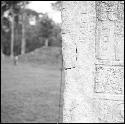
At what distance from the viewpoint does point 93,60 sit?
112 inches

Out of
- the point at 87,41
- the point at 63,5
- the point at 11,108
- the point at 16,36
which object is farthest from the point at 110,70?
the point at 16,36

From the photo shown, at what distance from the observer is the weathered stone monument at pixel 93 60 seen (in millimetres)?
2807

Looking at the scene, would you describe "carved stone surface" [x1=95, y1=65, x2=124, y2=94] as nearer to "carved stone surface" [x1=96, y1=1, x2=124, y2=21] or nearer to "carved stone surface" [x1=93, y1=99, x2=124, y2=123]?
"carved stone surface" [x1=93, y1=99, x2=124, y2=123]

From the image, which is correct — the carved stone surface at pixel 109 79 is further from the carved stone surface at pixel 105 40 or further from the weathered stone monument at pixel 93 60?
the carved stone surface at pixel 105 40

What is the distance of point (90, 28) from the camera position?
281cm

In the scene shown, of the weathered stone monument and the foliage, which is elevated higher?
the foliage

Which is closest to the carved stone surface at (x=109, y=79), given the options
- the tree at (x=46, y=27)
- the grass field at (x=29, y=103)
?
the grass field at (x=29, y=103)

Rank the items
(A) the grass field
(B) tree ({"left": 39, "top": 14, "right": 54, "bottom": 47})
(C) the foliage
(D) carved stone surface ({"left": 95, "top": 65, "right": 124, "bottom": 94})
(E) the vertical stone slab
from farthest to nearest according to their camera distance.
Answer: (C) the foliage < (B) tree ({"left": 39, "top": 14, "right": 54, "bottom": 47}) < (A) the grass field < (D) carved stone surface ({"left": 95, "top": 65, "right": 124, "bottom": 94}) < (E) the vertical stone slab

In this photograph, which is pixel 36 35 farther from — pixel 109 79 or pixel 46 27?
pixel 109 79

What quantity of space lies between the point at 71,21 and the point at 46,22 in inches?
1325

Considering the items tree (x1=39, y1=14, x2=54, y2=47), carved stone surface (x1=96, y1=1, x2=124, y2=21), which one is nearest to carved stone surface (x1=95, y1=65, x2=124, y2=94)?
carved stone surface (x1=96, y1=1, x2=124, y2=21)

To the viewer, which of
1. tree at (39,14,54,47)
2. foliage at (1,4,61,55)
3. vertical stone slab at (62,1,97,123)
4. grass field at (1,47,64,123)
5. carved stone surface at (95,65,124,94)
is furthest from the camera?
foliage at (1,4,61,55)

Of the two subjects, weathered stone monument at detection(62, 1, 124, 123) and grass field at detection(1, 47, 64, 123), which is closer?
weathered stone monument at detection(62, 1, 124, 123)

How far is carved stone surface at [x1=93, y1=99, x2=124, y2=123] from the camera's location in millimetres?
2875
